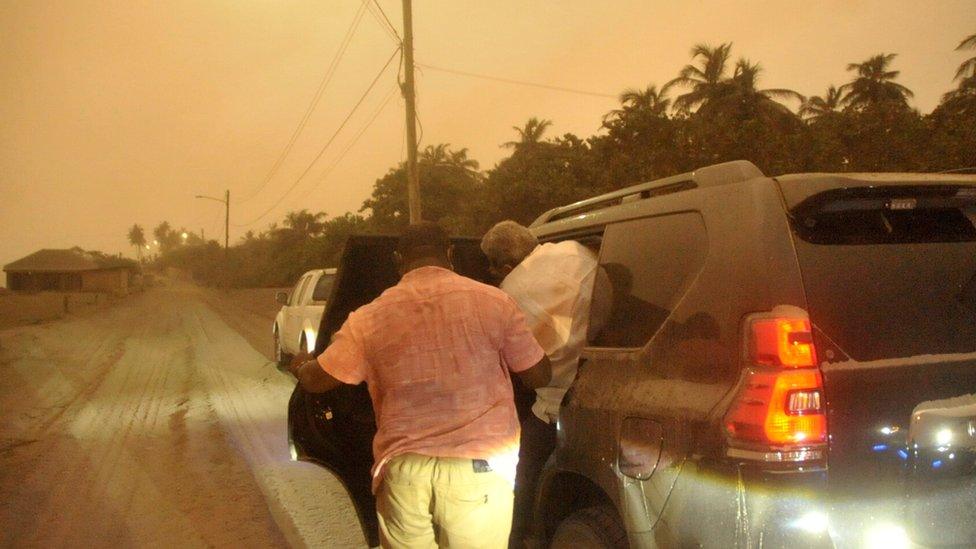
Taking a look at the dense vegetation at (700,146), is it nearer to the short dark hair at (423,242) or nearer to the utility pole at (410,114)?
the utility pole at (410,114)

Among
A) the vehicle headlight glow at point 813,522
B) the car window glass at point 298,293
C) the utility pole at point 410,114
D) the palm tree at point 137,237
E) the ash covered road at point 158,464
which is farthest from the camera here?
the palm tree at point 137,237

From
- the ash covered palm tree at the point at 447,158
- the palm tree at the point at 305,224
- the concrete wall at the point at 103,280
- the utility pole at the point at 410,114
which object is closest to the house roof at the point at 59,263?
the concrete wall at the point at 103,280

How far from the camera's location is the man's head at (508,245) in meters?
3.44

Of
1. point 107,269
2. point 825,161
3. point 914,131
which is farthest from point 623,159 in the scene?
point 107,269

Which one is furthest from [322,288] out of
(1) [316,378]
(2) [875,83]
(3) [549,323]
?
(2) [875,83]

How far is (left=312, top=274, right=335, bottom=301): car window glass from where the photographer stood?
1229 centimetres

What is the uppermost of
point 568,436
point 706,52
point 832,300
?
point 706,52

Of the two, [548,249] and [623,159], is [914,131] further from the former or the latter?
[548,249]

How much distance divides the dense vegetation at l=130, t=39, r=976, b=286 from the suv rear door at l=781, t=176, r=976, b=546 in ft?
34.7

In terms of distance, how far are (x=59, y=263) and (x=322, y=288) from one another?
80385mm

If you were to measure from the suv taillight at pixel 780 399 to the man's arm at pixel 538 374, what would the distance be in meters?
0.75

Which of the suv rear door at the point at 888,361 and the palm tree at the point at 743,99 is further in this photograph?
the palm tree at the point at 743,99

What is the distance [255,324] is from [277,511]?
23.0m

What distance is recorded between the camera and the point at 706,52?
35.2 meters
